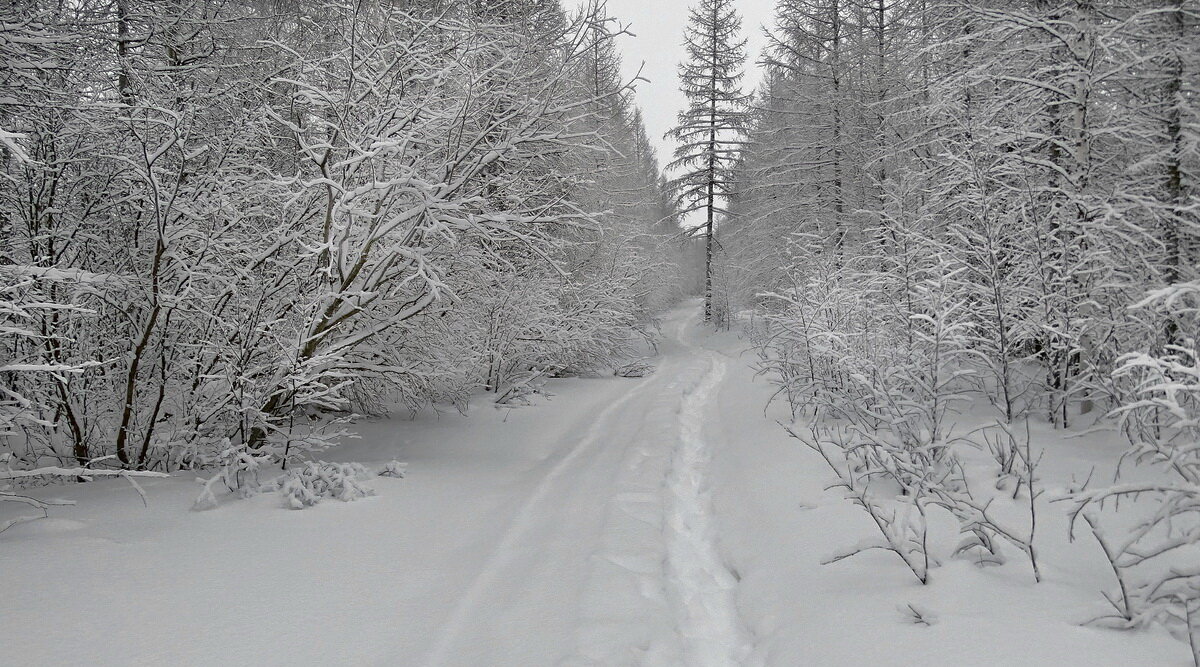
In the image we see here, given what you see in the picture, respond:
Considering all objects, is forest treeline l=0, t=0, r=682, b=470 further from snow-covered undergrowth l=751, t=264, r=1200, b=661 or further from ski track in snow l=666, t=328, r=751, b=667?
snow-covered undergrowth l=751, t=264, r=1200, b=661

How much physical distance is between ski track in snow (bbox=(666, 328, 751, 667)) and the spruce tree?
63.2ft

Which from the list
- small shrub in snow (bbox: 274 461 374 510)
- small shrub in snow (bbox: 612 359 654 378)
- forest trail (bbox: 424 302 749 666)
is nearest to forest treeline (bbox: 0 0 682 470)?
small shrub in snow (bbox: 274 461 374 510)

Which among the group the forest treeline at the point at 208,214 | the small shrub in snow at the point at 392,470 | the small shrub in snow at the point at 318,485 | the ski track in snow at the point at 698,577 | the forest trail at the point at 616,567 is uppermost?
the forest treeline at the point at 208,214

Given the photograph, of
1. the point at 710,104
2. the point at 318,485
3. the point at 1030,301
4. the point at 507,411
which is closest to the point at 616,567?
the point at 318,485

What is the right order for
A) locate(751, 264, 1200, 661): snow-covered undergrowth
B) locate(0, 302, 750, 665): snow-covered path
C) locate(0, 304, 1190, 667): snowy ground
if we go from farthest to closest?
locate(0, 302, 750, 665): snow-covered path → locate(0, 304, 1190, 667): snowy ground → locate(751, 264, 1200, 661): snow-covered undergrowth

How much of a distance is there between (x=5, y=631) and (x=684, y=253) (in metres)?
42.9

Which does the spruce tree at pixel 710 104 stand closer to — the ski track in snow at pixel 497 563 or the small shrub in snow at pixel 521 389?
the small shrub in snow at pixel 521 389

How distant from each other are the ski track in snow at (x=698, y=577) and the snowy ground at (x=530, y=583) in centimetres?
2

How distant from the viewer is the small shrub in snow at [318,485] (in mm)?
5262

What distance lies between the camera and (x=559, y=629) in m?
3.42

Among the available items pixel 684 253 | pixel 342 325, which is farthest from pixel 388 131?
pixel 684 253

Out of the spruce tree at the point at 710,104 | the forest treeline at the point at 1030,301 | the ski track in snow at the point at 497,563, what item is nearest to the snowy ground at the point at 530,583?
the ski track in snow at the point at 497,563

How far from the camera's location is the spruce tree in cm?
2523

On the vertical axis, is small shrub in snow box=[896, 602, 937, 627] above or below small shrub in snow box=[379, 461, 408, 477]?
above
